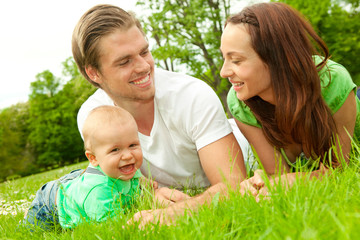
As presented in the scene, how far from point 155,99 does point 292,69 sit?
158 cm

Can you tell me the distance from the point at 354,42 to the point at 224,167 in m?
21.7

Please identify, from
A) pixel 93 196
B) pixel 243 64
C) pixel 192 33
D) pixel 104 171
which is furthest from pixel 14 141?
pixel 243 64

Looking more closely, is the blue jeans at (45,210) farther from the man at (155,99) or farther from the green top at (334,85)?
the green top at (334,85)

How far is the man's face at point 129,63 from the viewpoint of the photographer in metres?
4.00

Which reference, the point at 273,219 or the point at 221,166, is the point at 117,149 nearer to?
the point at 221,166

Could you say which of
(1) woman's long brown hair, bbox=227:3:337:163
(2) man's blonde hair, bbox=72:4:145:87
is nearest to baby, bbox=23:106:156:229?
(2) man's blonde hair, bbox=72:4:145:87

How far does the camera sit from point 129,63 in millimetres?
4074

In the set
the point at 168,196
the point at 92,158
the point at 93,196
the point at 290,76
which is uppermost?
the point at 290,76

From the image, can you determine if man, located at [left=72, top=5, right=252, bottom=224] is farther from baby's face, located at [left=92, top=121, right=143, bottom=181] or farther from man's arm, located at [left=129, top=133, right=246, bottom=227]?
baby's face, located at [left=92, top=121, right=143, bottom=181]

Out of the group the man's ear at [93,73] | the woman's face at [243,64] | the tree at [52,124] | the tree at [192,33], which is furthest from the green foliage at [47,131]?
the woman's face at [243,64]

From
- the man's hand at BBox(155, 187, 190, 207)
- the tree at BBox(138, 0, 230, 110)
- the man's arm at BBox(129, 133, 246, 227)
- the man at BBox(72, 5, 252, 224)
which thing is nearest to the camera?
the man's arm at BBox(129, 133, 246, 227)

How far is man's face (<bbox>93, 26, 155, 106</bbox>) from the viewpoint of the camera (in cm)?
400

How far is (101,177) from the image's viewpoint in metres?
3.29

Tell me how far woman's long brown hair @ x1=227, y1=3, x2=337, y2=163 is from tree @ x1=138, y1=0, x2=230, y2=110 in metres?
17.1
